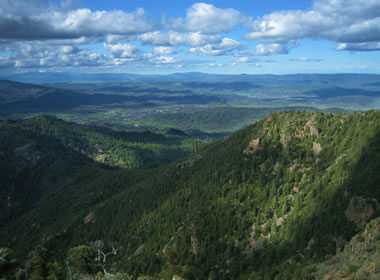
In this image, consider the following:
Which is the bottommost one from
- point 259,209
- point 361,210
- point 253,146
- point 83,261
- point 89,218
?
point 89,218

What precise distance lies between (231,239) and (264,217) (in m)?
11.2

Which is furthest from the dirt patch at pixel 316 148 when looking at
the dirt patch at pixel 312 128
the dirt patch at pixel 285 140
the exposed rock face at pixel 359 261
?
the exposed rock face at pixel 359 261

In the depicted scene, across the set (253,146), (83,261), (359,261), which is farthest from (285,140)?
(83,261)

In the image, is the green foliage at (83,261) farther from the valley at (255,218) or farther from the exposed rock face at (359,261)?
the exposed rock face at (359,261)

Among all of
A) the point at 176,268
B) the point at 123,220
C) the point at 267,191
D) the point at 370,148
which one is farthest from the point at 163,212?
the point at 370,148

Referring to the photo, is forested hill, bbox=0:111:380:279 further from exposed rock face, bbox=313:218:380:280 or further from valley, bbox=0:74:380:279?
exposed rock face, bbox=313:218:380:280

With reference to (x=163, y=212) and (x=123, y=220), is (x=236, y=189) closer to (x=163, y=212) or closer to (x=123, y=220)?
(x=163, y=212)

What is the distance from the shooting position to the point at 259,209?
92875mm

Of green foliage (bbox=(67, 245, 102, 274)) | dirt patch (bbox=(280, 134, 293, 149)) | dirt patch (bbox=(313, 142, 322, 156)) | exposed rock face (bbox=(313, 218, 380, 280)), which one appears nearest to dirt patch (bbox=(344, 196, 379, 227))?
exposed rock face (bbox=(313, 218, 380, 280))

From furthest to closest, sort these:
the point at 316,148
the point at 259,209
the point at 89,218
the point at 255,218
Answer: the point at 89,218 < the point at 316,148 < the point at 259,209 < the point at 255,218

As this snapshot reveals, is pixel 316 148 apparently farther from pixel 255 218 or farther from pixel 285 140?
pixel 255 218

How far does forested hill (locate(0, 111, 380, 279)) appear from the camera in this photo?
71000 millimetres

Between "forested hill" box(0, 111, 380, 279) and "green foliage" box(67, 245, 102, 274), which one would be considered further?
"forested hill" box(0, 111, 380, 279)

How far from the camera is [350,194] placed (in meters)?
75.4
